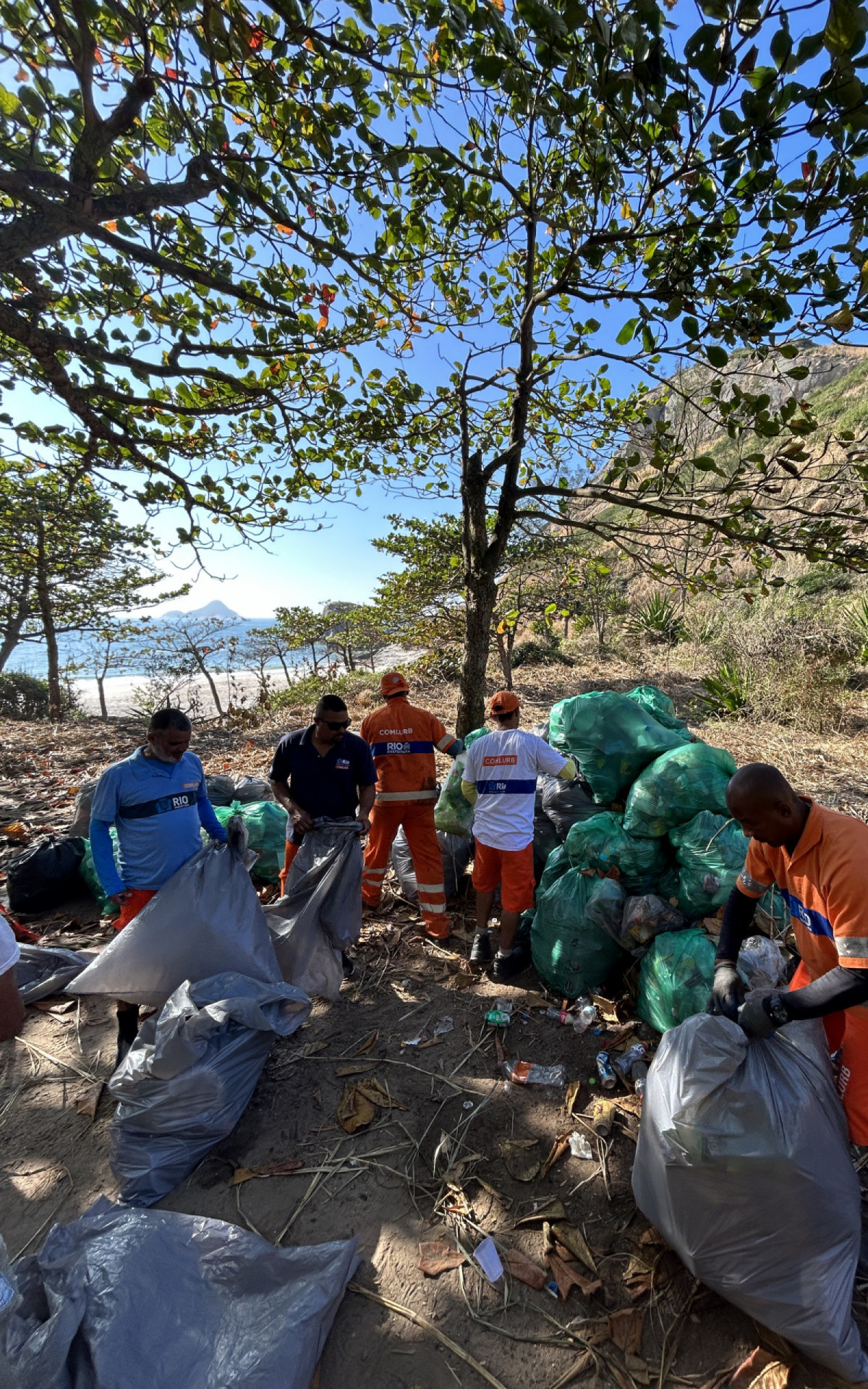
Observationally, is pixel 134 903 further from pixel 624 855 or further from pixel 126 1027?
pixel 624 855

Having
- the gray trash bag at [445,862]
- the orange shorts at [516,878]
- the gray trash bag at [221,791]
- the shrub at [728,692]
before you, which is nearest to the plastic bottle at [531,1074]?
the orange shorts at [516,878]

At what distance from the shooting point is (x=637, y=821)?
115 inches

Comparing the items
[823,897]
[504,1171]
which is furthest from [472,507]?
[504,1171]

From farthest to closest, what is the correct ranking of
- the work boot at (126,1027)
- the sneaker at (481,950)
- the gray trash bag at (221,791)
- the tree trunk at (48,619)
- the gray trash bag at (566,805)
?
the tree trunk at (48,619)
the gray trash bag at (221,791)
the gray trash bag at (566,805)
the sneaker at (481,950)
the work boot at (126,1027)

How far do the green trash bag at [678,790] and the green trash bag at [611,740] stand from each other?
0.28m

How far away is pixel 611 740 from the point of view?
10.9 feet

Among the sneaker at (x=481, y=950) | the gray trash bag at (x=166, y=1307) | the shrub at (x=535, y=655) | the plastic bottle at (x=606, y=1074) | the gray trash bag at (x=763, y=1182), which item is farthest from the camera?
the shrub at (x=535, y=655)

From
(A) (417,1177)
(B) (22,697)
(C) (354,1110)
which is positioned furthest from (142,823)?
(B) (22,697)

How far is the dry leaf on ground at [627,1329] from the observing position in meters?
1.53

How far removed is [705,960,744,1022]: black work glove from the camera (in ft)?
5.79

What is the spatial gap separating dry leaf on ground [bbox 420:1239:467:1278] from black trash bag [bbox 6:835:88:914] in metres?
3.39

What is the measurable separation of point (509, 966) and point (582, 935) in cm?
52

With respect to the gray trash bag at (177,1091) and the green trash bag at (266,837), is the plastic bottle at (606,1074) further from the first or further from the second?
the green trash bag at (266,837)

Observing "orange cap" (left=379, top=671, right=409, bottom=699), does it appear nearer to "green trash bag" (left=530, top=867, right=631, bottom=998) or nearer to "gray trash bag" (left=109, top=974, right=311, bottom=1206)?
"green trash bag" (left=530, top=867, right=631, bottom=998)
